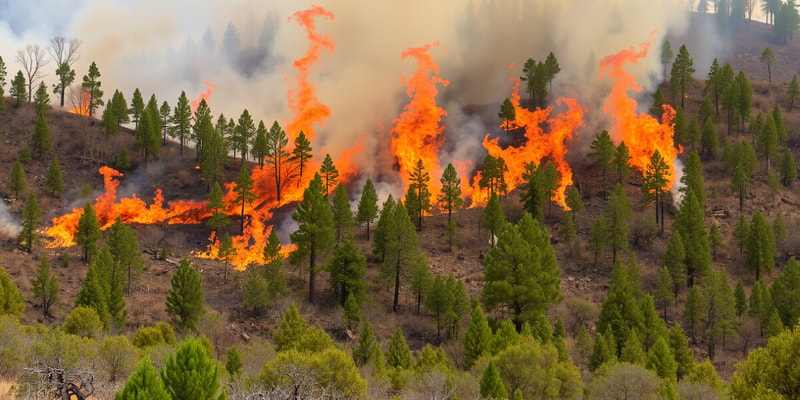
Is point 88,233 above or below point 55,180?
below

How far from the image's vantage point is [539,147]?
11706cm

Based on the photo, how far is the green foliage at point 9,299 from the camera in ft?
187

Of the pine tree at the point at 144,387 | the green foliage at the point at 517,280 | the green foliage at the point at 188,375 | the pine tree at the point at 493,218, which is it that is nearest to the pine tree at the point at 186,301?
the green foliage at the point at 517,280

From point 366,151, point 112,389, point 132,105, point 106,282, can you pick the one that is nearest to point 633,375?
point 112,389

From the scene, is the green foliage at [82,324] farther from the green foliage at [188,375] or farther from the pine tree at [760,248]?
the pine tree at [760,248]

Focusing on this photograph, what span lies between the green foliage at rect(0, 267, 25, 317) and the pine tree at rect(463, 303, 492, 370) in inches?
1557

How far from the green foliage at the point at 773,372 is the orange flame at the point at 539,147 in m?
71.3

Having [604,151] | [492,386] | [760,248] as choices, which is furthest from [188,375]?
[604,151]

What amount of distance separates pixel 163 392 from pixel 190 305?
145 ft

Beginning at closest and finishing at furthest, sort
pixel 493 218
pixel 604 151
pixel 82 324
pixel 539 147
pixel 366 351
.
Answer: pixel 82 324 → pixel 366 351 → pixel 493 218 → pixel 604 151 → pixel 539 147

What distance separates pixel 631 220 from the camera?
94.4m

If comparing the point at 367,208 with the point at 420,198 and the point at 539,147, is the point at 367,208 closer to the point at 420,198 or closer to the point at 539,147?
the point at 420,198

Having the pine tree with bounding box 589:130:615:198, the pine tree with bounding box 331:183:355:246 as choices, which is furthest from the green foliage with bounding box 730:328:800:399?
the pine tree with bounding box 589:130:615:198

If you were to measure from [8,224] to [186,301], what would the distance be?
1624 inches
